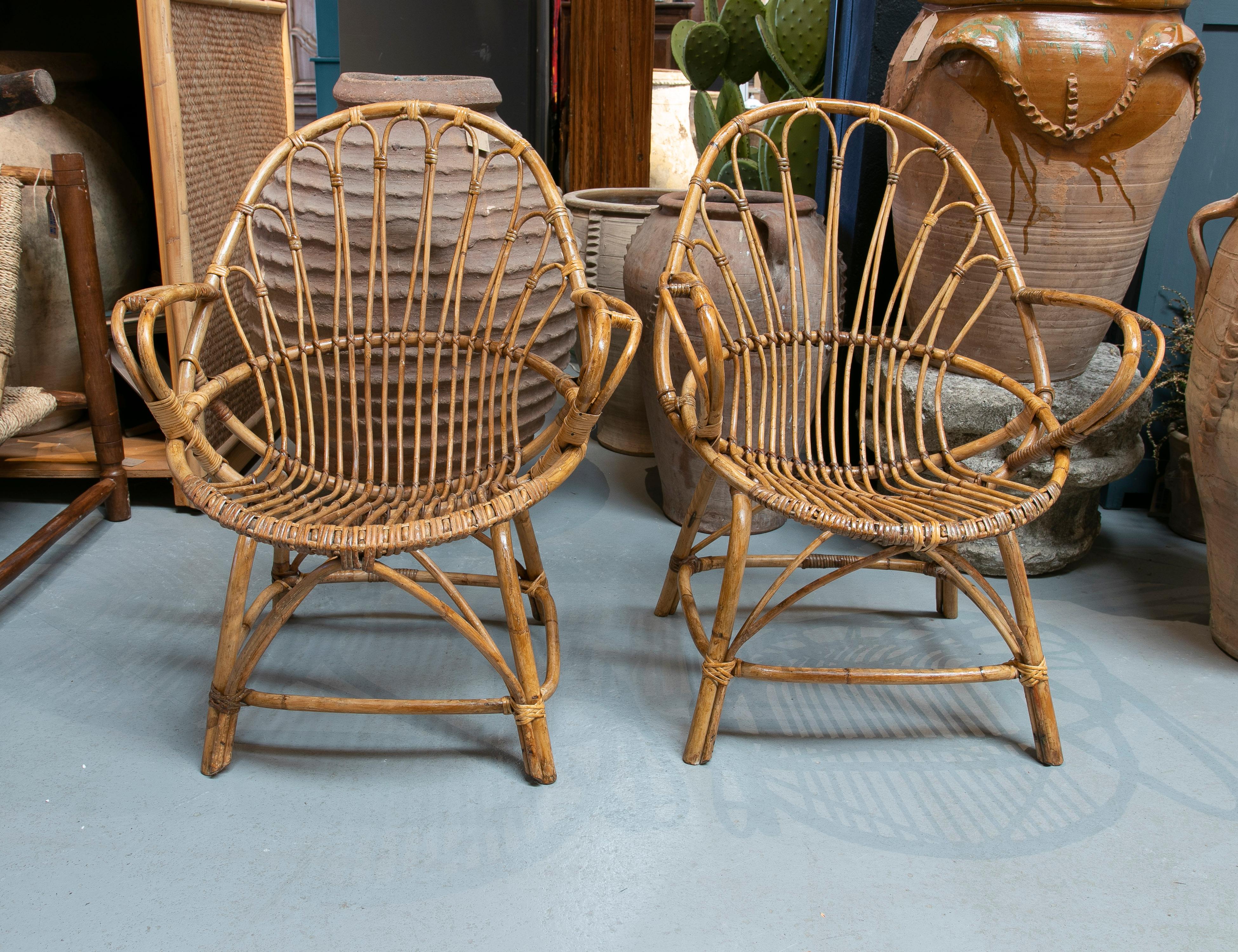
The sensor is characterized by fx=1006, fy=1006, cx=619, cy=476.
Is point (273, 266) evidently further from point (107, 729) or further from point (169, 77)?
point (107, 729)

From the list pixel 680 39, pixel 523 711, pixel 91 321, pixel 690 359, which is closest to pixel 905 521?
pixel 690 359

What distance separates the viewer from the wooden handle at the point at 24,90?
6.21 feet

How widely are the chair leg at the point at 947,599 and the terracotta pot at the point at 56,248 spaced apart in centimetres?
210

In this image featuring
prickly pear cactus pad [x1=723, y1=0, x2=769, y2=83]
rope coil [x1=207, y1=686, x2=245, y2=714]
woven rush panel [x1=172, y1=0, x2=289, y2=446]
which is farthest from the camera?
prickly pear cactus pad [x1=723, y1=0, x2=769, y2=83]

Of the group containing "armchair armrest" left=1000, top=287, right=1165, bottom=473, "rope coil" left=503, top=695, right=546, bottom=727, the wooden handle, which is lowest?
"rope coil" left=503, top=695, right=546, bottom=727

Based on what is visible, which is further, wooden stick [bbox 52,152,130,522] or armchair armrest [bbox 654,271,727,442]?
wooden stick [bbox 52,152,130,522]

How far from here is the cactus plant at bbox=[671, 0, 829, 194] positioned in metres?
2.61

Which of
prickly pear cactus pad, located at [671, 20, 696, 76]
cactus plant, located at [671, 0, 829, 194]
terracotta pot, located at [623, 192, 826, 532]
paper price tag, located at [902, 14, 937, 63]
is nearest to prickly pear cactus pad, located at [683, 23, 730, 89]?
cactus plant, located at [671, 0, 829, 194]

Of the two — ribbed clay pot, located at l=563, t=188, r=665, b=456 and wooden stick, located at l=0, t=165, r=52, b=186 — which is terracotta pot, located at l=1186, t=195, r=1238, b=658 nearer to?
ribbed clay pot, located at l=563, t=188, r=665, b=456

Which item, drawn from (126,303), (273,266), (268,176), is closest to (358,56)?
(273,266)

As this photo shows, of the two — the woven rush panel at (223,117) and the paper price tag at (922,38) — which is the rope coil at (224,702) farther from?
the paper price tag at (922,38)

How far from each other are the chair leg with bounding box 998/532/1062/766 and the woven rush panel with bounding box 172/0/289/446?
177 centimetres

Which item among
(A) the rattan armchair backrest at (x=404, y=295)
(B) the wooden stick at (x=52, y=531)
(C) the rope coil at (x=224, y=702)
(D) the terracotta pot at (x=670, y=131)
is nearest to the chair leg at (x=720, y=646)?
(A) the rattan armchair backrest at (x=404, y=295)

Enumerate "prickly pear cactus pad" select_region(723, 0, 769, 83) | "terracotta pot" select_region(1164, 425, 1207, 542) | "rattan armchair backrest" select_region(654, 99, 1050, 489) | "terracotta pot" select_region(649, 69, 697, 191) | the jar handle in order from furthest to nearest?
"terracotta pot" select_region(649, 69, 697, 191), "prickly pear cactus pad" select_region(723, 0, 769, 83), "terracotta pot" select_region(1164, 425, 1207, 542), the jar handle, "rattan armchair backrest" select_region(654, 99, 1050, 489)
